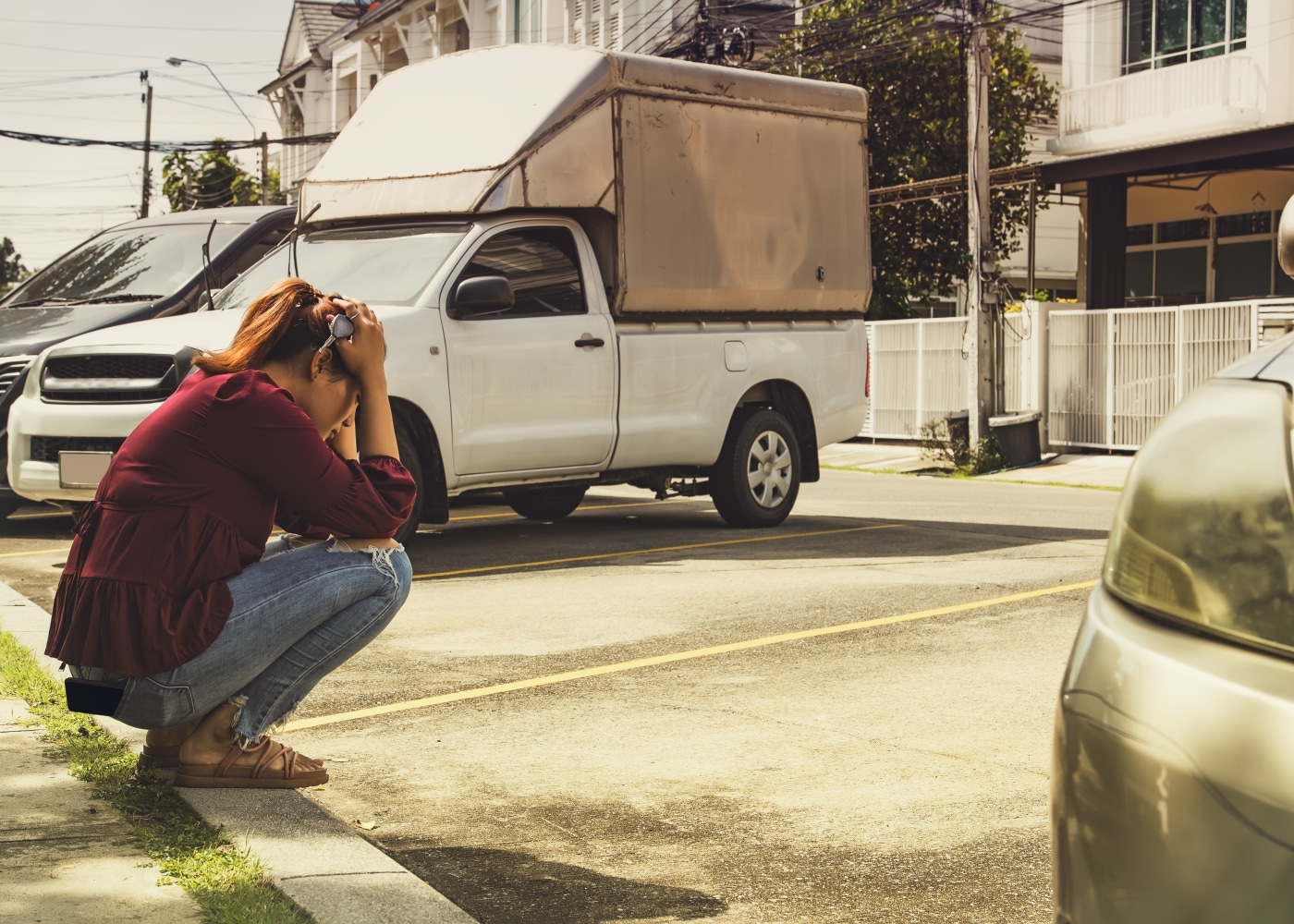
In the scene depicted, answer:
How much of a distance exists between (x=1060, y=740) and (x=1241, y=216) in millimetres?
26491

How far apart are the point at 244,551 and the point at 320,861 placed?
2.71ft

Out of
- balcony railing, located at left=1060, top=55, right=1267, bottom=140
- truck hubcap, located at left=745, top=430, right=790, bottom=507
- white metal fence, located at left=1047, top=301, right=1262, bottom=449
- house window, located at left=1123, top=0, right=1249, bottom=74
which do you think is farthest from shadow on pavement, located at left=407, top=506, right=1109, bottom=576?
house window, located at left=1123, top=0, right=1249, bottom=74

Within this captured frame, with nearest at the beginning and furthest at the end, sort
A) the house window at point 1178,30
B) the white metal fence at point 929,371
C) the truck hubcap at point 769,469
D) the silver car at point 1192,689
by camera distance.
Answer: the silver car at point 1192,689, the truck hubcap at point 769,469, the white metal fence at point 929,371, the house window at point 1178,30

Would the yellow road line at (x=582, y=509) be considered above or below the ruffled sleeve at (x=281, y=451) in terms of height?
below

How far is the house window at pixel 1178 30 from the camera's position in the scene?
76.4 feet

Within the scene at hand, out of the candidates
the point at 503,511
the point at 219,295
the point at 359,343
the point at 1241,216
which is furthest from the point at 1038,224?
the point at 359,343

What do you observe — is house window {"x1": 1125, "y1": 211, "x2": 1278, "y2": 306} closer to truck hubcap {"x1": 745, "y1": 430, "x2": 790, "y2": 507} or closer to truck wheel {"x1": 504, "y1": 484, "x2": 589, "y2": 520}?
truck hubcap {"x1": 745, "y1": 430, "x2": 790, "y2": 507}

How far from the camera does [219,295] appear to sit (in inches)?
407

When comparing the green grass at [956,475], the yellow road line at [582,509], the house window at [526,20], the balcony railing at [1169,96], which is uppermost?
the house window at [526,20]

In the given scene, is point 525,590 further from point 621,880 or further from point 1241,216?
point 1241,216

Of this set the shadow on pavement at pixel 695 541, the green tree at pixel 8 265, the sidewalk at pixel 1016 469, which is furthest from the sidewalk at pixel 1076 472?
the green tree at pixel 8 265

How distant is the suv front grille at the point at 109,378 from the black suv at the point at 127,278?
145 centimetres

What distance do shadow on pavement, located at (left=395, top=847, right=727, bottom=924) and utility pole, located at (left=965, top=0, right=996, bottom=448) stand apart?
54.2 feet

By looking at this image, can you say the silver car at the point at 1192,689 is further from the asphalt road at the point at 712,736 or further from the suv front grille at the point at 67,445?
the suv front grille at the point at 67,445
